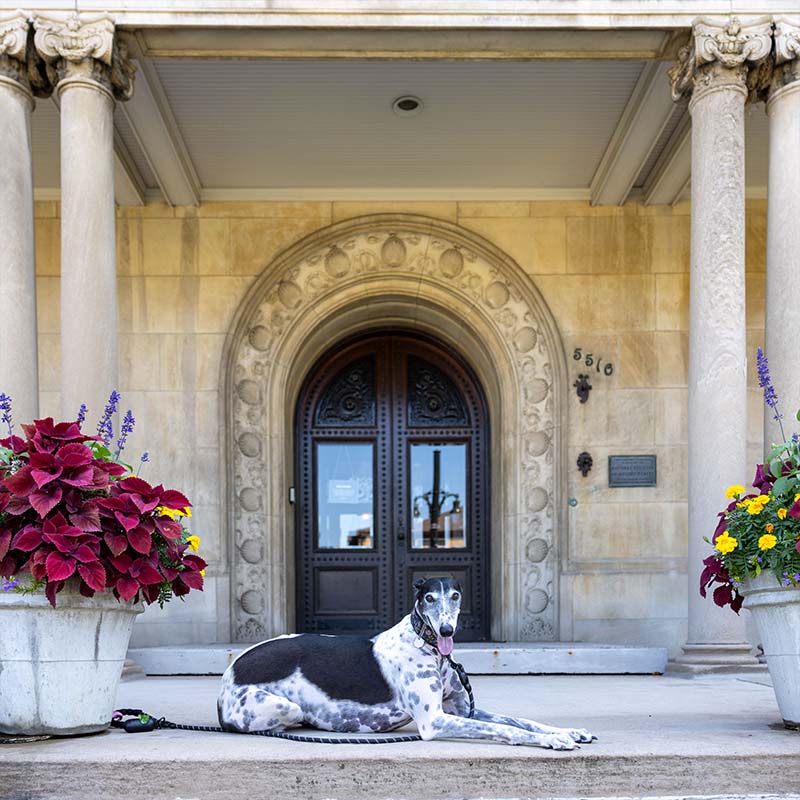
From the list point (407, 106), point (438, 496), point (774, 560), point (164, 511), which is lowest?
point (774, 560)

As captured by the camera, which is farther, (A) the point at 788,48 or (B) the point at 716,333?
(A) the point at 788,48

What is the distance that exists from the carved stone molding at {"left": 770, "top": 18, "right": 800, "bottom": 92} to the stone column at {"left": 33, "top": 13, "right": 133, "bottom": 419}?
16.2 feet

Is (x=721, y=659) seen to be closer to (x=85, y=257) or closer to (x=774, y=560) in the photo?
(x=774, y=560)

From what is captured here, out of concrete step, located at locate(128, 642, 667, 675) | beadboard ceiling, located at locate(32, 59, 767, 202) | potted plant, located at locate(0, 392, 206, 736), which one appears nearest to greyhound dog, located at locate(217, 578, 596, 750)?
potted plant, located at locate(0, 392, 206, 736)

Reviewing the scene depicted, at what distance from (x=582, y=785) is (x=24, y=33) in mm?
6659

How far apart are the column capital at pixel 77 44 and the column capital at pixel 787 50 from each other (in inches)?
194

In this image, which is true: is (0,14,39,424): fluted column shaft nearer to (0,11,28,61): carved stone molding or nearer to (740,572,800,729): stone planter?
(0,11,28,61): carved stone molding

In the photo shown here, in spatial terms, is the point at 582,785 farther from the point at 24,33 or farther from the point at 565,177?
the point at 565,177

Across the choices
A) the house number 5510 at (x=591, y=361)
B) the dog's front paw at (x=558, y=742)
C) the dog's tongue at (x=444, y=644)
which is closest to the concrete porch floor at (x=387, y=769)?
the dog's front paw at (x=558, y=742)

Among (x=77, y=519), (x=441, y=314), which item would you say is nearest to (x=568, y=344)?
(x=441, y=314)

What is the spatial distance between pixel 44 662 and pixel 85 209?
421 cm

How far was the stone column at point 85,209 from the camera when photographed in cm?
824

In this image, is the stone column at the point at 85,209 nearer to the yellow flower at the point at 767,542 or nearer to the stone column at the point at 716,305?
the stone column at the point at 716,305

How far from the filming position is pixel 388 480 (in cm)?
1288
